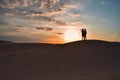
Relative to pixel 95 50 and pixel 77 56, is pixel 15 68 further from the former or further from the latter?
pixel 95 50

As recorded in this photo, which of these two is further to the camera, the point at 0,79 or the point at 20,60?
the point at 20,60

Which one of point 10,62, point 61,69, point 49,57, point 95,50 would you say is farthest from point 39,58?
point 95,50

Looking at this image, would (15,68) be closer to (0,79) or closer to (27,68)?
(27,68)

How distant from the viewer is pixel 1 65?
11656mm

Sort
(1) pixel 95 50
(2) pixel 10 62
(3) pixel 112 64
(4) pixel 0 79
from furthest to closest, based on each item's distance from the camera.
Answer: (1) pixel 95 50, (2) pixel 10 62, (3) pixel 112 64, (4) pixel 0 79

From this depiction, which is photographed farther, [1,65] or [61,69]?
[1,65]

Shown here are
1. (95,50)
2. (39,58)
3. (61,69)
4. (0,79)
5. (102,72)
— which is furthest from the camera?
(95,50)

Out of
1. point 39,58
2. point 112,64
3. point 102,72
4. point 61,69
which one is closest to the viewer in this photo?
point 102,72

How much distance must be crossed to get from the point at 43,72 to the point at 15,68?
155 cm

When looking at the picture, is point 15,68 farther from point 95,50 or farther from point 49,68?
point 95,50

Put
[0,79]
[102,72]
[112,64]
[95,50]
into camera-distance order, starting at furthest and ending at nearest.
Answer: [95,50] → [112,64] → [102,72] → [0,79]

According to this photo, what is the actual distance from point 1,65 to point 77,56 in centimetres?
440

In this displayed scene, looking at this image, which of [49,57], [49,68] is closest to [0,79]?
[49,68]

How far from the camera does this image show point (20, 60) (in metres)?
12.8
